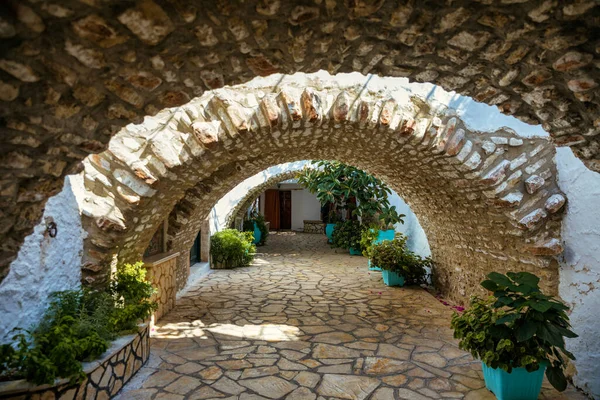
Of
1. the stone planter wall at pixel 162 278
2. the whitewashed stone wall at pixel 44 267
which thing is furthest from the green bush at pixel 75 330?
the stone planter wall at pixel 162 278

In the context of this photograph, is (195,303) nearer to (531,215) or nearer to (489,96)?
(531,215)

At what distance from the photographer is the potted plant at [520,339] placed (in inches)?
109

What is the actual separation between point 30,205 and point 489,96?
2385mm

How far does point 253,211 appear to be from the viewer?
15492mm

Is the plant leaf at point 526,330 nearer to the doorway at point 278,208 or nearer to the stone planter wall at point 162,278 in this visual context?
the stone planter wall at point 162,278

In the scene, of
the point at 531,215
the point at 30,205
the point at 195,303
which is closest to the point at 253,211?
the point at 195,303

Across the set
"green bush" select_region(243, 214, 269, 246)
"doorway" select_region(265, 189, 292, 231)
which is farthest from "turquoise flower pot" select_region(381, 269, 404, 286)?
"doorway" select_region(265, 189, 292, 231)

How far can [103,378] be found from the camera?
2818 millimetres

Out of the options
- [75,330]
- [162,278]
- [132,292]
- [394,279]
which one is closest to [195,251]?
[162,278]

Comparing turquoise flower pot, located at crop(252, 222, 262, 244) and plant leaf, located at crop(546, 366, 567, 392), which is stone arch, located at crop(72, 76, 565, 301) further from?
turquoise flower pot, located at crop(252, 222, 262, 244)

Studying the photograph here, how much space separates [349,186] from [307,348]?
7221mm

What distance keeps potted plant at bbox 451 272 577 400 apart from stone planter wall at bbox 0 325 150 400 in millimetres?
2747

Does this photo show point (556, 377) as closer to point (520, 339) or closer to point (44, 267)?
point (520, 339)

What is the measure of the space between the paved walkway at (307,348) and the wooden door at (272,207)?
1469 centimetres
